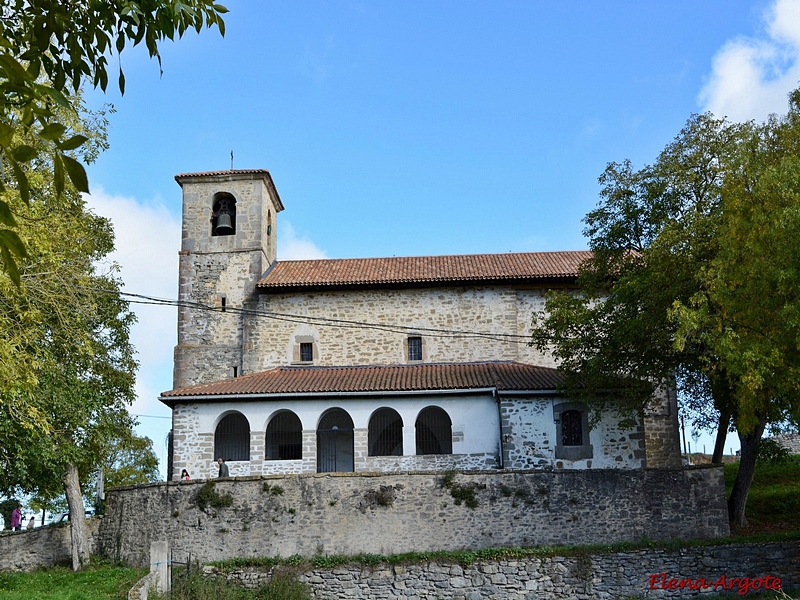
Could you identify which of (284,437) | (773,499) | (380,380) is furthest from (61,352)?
(773,499)

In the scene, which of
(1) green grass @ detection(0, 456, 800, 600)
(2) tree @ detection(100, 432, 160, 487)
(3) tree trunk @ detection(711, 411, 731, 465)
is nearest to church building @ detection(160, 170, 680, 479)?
(3) tree trunk @ detection(711, 411, 731, 465)

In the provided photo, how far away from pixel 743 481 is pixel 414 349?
1045 cm

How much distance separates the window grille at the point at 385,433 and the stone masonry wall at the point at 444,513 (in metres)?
4.61

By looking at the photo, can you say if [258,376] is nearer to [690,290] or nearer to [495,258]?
[495,258]

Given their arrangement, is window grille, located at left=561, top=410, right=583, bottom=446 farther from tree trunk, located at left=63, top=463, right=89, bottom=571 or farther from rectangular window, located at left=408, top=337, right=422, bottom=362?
tree trunk, located at left=63, top=463, right=89, bottom=571

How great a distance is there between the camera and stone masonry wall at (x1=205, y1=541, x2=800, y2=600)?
18.9m

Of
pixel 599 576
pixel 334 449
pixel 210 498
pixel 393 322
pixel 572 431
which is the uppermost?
pixel 393 322

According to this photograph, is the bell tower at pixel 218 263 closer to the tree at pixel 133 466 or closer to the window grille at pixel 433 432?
the window grille at pixel 433 432

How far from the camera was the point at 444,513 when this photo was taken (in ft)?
67.5

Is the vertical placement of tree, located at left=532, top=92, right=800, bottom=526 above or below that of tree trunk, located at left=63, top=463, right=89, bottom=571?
above

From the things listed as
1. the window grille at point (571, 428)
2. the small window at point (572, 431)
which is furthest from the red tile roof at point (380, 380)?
the window grille at point (571, 428)

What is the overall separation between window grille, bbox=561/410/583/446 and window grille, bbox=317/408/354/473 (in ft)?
19.9

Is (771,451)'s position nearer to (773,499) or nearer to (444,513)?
(773,499)
